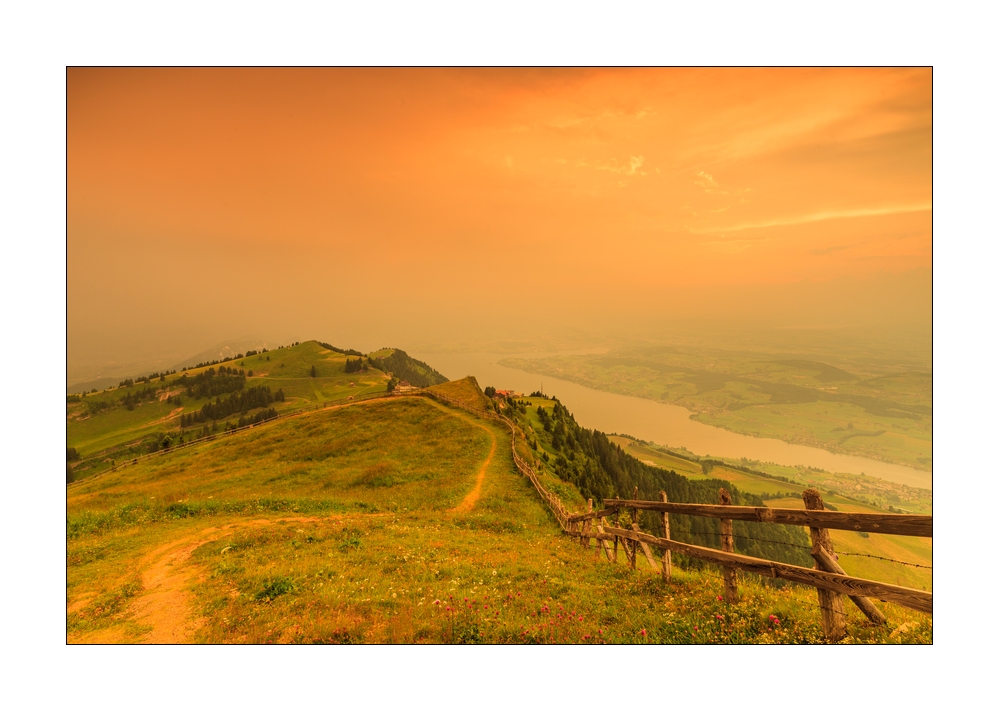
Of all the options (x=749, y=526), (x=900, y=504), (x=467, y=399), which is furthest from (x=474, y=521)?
(x=900, y=504)

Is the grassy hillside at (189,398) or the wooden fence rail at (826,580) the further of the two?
the grassy hillside at (189,398)

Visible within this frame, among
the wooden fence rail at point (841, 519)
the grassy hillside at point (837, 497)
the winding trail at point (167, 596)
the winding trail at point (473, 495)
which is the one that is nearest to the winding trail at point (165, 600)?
the winding trail at point (167, 596)

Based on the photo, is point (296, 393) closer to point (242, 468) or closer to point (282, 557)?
point (242, 468)

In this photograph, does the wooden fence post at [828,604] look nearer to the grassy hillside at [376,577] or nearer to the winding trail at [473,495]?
the grassy hillside at [376,577]

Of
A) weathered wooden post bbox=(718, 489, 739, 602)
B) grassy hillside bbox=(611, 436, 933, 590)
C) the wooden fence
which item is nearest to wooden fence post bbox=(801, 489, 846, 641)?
the wooden fence

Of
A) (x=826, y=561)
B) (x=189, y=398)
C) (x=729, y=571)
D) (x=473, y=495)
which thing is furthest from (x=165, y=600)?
(x=189, y=398)

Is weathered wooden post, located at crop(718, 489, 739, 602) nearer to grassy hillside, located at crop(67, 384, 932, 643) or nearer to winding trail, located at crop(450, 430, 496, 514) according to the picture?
grassy hillside, located at crop(67, 384, 932, 643)
